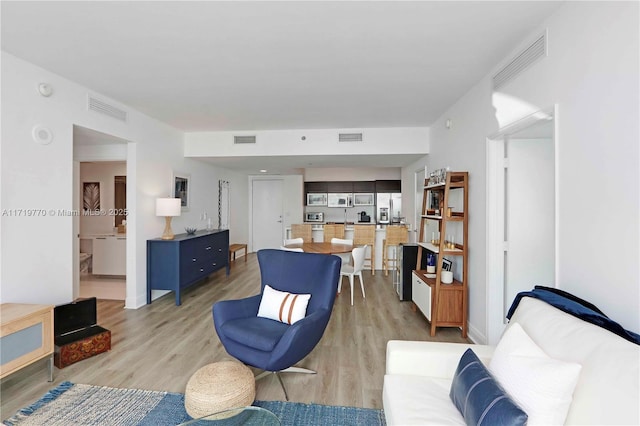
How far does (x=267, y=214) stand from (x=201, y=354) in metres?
6.03

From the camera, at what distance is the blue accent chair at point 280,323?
2107mm

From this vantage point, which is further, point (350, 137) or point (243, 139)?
point (243, 139)

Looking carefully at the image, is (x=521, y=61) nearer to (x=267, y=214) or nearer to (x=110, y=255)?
(x=110, y=255)

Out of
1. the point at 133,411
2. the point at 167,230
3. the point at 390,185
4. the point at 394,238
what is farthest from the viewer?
the point at 390,185

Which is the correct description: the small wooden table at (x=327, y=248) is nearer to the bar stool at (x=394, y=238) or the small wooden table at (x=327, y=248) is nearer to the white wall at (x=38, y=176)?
the bar stool at (x=394, y=238)

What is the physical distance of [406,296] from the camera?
4367 millimetres

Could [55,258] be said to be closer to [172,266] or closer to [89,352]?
[89,352]

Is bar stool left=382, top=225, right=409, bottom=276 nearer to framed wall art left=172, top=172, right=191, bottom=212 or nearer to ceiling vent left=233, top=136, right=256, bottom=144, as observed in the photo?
ceiling vent left=233, top=136, right=256, bottom=144

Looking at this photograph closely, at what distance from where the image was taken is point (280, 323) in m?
2.49

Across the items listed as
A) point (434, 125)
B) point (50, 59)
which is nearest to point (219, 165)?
point (50, 59)

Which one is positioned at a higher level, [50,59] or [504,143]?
[50,59]

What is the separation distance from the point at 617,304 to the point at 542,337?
492mm

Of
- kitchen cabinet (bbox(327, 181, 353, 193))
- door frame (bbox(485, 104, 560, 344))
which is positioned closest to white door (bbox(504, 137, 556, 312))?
door frame (bbox(485, 104, 560, 344))

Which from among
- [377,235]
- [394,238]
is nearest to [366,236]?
[377,235]
